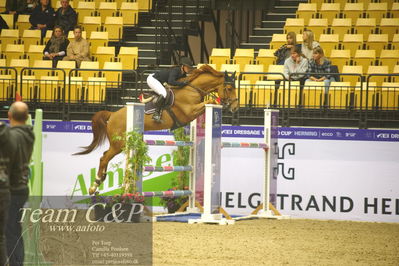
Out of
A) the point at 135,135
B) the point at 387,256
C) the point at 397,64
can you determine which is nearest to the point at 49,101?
the point at 135,135

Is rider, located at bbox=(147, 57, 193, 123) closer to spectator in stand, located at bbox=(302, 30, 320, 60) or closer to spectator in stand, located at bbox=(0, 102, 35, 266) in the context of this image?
spectator in stand, located at bbox=(302, 30, 320, 60)

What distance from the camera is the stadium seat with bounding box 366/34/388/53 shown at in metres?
17.3

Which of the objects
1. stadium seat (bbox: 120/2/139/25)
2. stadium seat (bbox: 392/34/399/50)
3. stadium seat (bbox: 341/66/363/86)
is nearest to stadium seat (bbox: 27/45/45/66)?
stadium seat (bbox: 120/2/139/25)

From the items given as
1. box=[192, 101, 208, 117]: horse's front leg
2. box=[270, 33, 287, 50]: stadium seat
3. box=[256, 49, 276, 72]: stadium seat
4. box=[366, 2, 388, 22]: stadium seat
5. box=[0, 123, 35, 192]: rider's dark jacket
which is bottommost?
box=[0, 123, 35, 192]: rider's dark jacket

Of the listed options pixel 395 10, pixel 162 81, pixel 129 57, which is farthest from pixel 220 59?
pixel 395 10

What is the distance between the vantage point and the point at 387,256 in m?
10.4

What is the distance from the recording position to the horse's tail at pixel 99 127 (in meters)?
14.9

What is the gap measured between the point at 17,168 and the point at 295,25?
12288mm

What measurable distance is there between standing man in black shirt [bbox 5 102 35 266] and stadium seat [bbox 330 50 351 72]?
427 inches

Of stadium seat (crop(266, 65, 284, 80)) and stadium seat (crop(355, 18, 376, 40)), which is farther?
stadium seat (crop(355, 18, 376, 40))

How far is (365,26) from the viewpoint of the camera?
707 inches

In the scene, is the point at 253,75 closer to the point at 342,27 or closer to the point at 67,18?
the point at 342,27

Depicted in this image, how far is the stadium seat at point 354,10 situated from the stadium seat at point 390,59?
1.98m

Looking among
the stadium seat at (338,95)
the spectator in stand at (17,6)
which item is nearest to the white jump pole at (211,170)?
the stadium seat at (338,95)
